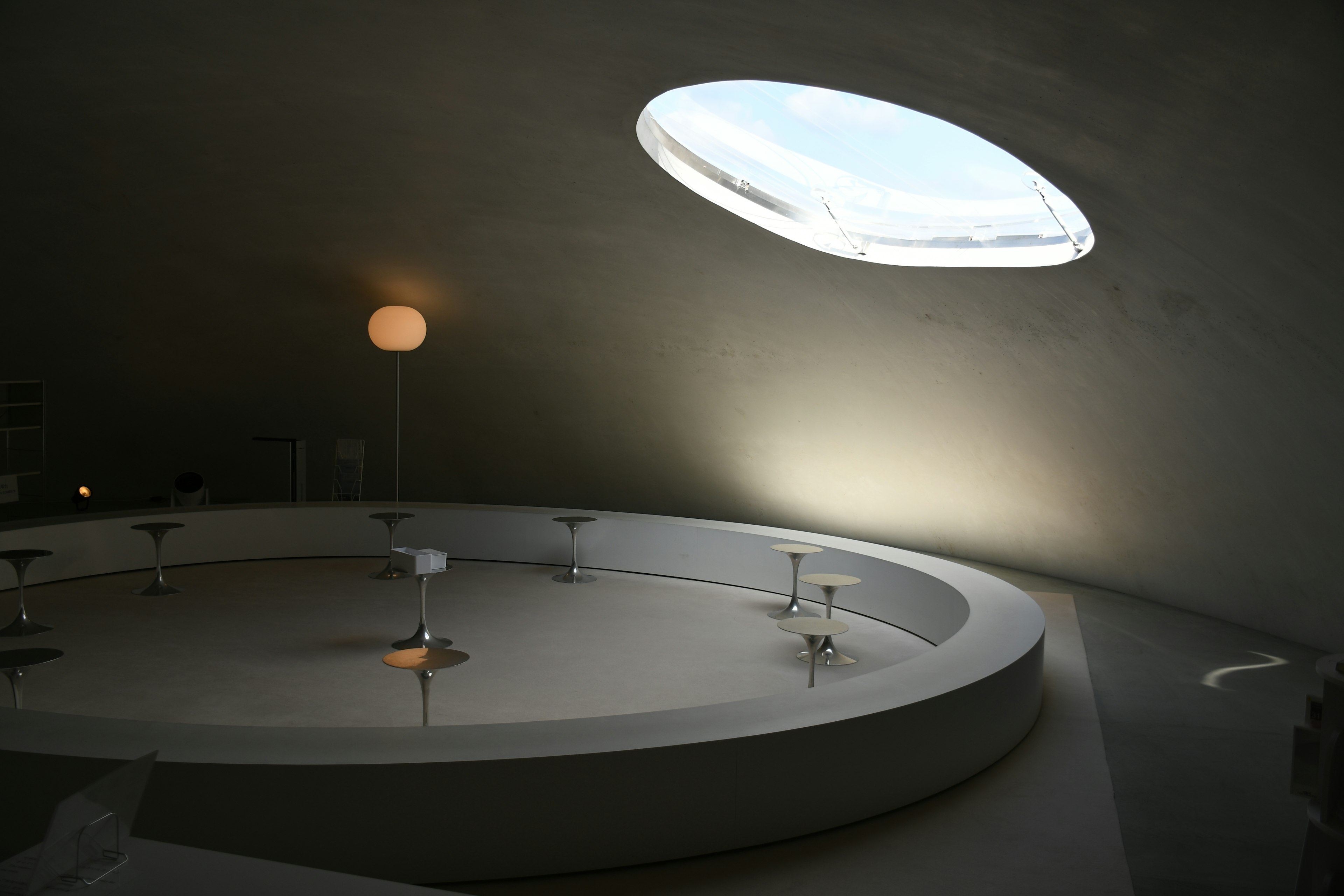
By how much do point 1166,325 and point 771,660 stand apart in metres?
3.55

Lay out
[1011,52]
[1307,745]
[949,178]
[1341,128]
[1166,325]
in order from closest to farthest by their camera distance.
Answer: [1307,745] → [1341,128] → [1011,52] → [1166,325] → [949,178]

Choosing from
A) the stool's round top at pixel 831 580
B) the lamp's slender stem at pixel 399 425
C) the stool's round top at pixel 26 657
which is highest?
the lamp's slender stem at pixel 399 425

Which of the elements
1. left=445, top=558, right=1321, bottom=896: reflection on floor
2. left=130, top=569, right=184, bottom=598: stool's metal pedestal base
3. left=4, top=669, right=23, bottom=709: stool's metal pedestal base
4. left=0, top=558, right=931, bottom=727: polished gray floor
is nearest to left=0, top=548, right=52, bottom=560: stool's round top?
left=0, top=558, right=931, bottom=727: polished gray floor

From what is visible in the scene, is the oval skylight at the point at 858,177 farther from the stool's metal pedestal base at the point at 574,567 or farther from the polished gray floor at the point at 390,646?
the stool's metal pedestal base at the point at 574,567

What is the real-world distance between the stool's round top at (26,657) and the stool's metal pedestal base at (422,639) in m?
2.49

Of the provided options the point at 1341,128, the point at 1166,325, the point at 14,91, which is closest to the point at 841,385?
the point at 1166,325

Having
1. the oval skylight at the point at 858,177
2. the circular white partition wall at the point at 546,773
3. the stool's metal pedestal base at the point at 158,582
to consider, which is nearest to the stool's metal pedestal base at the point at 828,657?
the circular white partition wall at the point at 546,773

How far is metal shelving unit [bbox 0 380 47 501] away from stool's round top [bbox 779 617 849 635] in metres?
9.72

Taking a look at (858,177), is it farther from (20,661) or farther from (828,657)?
(20,661)

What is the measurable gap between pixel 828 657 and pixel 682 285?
418 cm

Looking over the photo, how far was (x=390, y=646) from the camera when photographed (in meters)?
6.78

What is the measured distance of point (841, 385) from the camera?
945cm

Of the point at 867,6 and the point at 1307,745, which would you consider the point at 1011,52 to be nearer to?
the point at 867,6

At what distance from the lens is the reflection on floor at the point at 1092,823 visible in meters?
3.48
